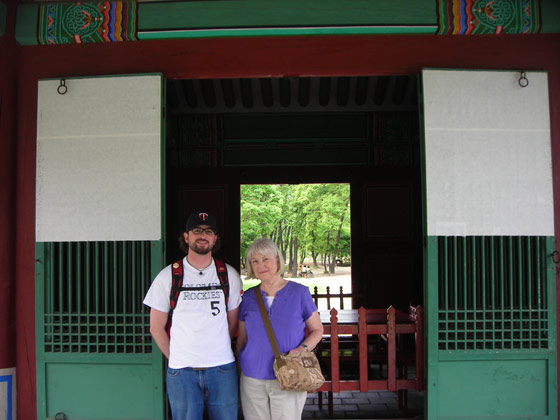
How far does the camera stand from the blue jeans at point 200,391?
91.3 inches

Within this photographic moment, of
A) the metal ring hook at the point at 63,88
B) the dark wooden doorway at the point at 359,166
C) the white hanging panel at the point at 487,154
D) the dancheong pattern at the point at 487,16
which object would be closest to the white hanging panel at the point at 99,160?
the metal ring hook at the point at 63,88

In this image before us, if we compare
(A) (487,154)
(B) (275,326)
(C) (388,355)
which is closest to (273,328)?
(B) (275,326)

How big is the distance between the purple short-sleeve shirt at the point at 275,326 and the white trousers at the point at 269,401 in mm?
49

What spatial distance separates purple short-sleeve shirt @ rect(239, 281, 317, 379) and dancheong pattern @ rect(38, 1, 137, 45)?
2.17m

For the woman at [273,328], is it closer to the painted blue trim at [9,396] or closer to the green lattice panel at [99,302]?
the green lattice panel at [99,302]

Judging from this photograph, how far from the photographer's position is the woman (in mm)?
2275

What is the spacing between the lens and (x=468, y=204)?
313cm

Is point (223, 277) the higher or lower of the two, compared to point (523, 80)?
lower

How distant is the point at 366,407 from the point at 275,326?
2135mm

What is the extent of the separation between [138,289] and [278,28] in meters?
2.15

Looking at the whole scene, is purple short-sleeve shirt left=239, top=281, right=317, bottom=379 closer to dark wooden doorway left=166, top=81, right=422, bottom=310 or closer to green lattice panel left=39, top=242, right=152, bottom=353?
green lattice panel left=39, top=242, right=152, bottom=353

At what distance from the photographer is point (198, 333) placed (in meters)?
2.33

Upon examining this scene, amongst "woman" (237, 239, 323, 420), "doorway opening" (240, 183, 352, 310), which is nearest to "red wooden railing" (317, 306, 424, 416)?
"woman" (237, 239, 323, 420)

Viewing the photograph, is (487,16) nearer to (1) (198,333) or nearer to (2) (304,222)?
(1) (198,333)
